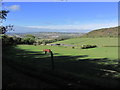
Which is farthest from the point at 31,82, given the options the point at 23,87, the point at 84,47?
the point at 84,47

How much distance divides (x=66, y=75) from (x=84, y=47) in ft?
86.6

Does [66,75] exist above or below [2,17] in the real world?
below

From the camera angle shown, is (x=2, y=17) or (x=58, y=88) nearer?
(x=58, y=88)

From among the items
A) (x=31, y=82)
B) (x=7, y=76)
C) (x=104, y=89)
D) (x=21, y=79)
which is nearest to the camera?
(x=104, y=89)

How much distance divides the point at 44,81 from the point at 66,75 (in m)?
1.03

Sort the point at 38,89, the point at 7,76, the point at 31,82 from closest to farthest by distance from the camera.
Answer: the point at 38,89 → the point at 31,82 → the point at 7,76

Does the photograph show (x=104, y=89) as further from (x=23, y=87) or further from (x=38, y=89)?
(x=23, y=87)

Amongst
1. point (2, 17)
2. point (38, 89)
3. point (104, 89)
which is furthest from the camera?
point (2, 17)

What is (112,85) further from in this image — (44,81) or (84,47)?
(84,47)

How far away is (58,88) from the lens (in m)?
4.59

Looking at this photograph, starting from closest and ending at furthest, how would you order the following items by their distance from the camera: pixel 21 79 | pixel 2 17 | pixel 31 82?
pixel 31 82
pixel 21 79
pixel 2 17

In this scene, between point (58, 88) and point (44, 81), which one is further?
point (44, 81)

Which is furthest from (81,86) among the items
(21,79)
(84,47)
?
(84,47)

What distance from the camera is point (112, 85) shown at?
455 cm
